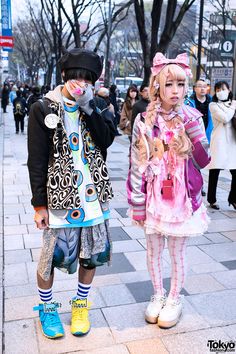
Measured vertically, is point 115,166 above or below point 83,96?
below

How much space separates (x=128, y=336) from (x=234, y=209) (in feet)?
10.9

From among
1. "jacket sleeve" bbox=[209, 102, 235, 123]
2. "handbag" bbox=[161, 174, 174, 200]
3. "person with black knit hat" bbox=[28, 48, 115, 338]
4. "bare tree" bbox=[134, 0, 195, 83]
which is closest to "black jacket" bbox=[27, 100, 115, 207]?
"person with black knit hat" bbox=[28, 48, 115, 338]

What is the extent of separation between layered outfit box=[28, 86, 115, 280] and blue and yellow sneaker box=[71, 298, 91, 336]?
31 centimetres

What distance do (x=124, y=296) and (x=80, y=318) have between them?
1.77ft

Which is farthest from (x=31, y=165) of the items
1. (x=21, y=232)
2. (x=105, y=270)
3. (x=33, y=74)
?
(x=33, y=74)

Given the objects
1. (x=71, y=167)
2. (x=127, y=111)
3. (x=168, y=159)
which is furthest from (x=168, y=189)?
(x=127, y=111)

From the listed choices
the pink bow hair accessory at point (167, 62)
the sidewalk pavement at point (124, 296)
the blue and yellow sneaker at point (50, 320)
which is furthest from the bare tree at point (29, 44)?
the blue and yellow sneaker at point (50, 320)

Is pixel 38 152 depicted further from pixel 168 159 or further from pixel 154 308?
pixel 154 308

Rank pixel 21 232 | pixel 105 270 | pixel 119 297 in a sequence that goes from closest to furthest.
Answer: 1. pixel 119 297
2. pixel 105 270
3. pixel 21 232

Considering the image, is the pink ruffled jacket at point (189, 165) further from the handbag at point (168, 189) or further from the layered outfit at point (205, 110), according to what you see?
the layered outfit at point (205, 110)

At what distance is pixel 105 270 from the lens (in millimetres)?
3570

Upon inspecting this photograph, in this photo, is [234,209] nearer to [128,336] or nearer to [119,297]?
[119,297]

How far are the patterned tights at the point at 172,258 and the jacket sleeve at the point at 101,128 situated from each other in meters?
0.69

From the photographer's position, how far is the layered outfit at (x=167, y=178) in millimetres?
2512
